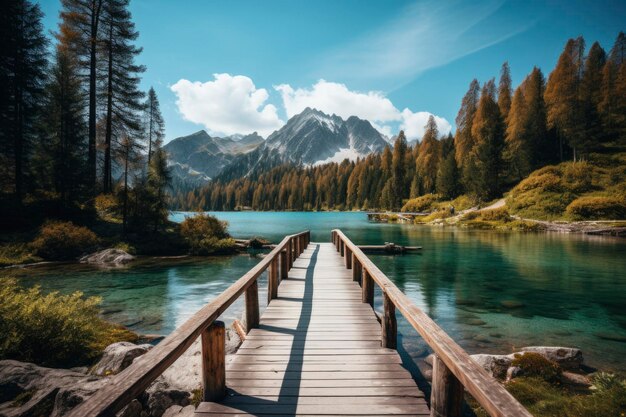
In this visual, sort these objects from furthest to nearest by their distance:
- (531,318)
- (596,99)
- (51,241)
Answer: (596,99) < (51,241) < (531,318)

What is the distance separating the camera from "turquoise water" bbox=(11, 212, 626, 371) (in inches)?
354

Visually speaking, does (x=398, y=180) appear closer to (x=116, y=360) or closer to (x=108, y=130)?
(x=108, y=130)

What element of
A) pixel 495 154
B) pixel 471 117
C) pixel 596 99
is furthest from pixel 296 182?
pixel 596 99

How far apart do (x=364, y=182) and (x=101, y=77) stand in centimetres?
9120

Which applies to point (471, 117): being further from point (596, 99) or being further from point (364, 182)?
point (364, 182)

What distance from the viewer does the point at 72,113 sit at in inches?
928

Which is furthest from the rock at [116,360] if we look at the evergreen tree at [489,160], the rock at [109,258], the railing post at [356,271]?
the evergreen tree at [489,160]

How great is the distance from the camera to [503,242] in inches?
1170

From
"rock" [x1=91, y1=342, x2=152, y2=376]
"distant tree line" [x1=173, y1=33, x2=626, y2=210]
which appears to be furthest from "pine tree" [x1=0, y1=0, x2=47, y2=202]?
"distant tree line" [x1=173, y1=33, x2=626, y2=210]

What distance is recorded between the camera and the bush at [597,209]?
35750 mm

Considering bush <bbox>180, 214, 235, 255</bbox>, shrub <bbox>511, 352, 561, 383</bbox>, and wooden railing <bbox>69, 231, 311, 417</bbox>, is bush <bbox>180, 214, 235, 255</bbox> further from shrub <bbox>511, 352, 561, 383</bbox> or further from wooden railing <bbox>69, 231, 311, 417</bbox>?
shrub <bbox>511, 352, 561, 383</bbox>

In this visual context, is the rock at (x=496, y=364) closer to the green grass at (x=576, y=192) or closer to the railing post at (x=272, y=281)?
the railing post at (x=272, y=281)

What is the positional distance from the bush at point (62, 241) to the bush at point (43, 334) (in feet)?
54.4

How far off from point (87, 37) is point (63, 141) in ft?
31.8
